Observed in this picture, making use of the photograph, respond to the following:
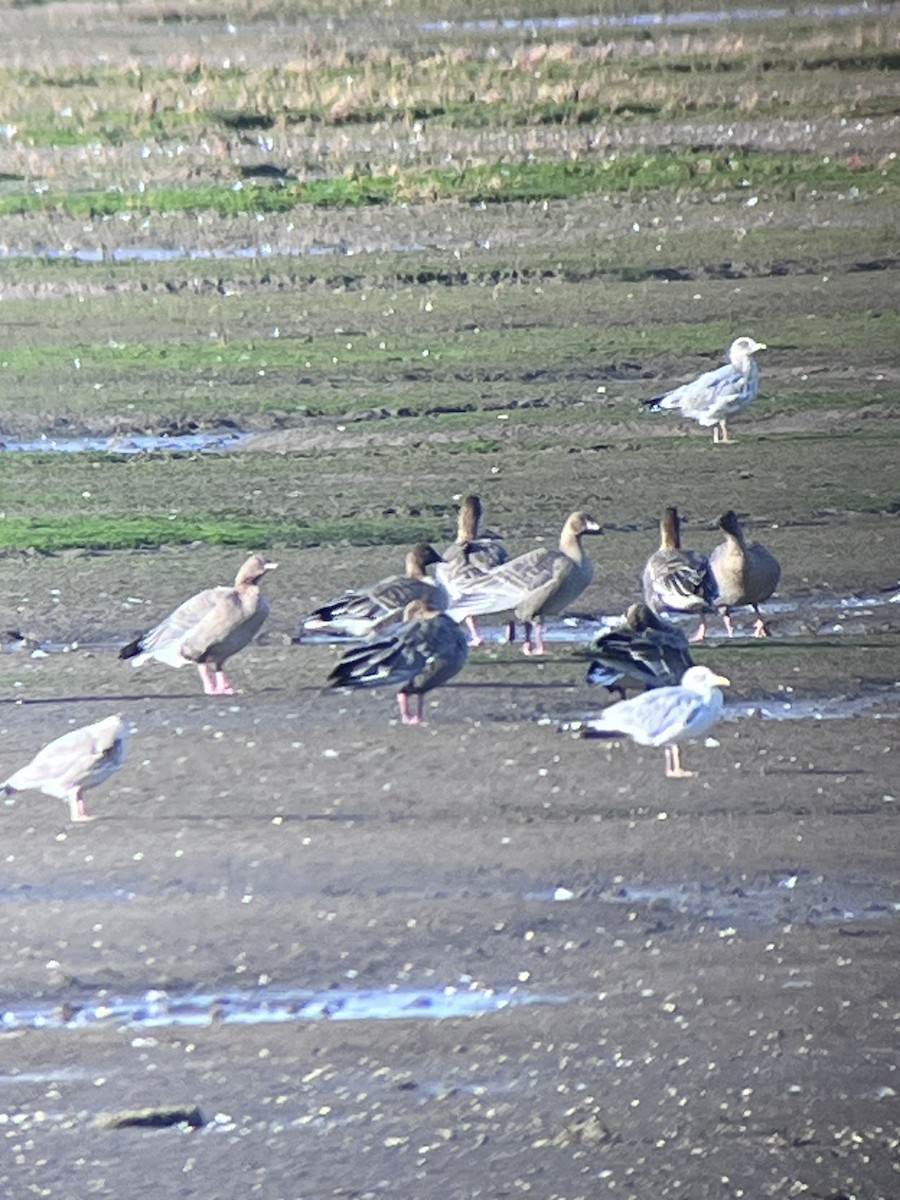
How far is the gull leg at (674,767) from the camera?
1066 centimetres

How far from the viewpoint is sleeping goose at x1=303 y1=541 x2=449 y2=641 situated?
12.6m

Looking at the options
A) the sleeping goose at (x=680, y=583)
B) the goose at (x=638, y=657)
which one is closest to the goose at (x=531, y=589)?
the sleeping goose at (x=680, y=583)

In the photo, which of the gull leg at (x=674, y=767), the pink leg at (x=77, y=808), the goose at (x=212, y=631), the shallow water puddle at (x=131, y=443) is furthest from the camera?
the shallow water puddle at (x=131, y=443)

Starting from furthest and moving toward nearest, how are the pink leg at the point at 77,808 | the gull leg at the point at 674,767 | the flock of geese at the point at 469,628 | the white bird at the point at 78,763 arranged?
the gull leg at the point at 674,767
the flock of geese at the point at 469,628
the pink leg at the point at 77,808
the white bird at the point at 78,763

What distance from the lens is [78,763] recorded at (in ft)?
33.3

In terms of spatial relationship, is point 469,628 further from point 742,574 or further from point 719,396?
point 719,396

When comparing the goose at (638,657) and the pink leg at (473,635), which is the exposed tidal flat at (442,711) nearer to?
the pink leg at (473,635)

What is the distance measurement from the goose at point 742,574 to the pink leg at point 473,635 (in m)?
1.20

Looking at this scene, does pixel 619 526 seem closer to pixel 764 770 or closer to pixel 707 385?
pixel 707 385

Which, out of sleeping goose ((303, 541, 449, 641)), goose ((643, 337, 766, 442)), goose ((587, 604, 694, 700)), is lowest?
goose ((587, 604, 694, 700))

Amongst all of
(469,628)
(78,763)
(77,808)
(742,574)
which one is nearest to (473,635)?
(469,628)

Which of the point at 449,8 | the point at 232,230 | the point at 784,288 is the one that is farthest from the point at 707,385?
the point at 449,8

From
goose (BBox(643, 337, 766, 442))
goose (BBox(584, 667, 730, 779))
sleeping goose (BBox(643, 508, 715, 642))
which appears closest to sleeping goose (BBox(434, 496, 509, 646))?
sleeping goose (BBox(643, 508, 715, 642))

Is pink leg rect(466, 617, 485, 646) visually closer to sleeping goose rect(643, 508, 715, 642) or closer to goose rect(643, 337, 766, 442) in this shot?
sleeping goose rect(643, 508, 715, 642)
